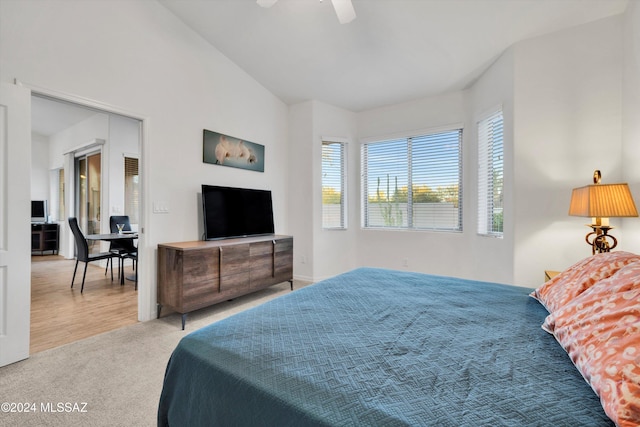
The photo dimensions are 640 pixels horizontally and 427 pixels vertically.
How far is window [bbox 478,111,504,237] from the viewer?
133 inches

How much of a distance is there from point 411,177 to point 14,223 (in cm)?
441

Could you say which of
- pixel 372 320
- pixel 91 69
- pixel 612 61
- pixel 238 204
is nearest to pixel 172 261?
pixel 238 204

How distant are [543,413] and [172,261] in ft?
9.70

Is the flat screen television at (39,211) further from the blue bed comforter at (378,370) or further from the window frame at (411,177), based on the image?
the blue bed comforter at (378,370)

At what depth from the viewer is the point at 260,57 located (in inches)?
150

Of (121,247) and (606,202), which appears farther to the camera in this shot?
(121,247)

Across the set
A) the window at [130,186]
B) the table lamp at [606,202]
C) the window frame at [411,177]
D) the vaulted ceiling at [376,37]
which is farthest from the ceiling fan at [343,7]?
the window at [130,186]

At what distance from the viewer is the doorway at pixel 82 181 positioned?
3.81m

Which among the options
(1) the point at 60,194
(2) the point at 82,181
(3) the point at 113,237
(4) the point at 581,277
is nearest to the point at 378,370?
(4) the point at 581,277

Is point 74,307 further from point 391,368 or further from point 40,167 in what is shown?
point 40,167

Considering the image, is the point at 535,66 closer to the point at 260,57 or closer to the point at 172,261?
the point at 260,57

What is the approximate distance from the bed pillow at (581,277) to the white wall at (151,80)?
3.29 metres

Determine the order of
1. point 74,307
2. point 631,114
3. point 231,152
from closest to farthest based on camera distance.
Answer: point 631,114
point 74,307
point 231,152

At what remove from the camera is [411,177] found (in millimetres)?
4512
